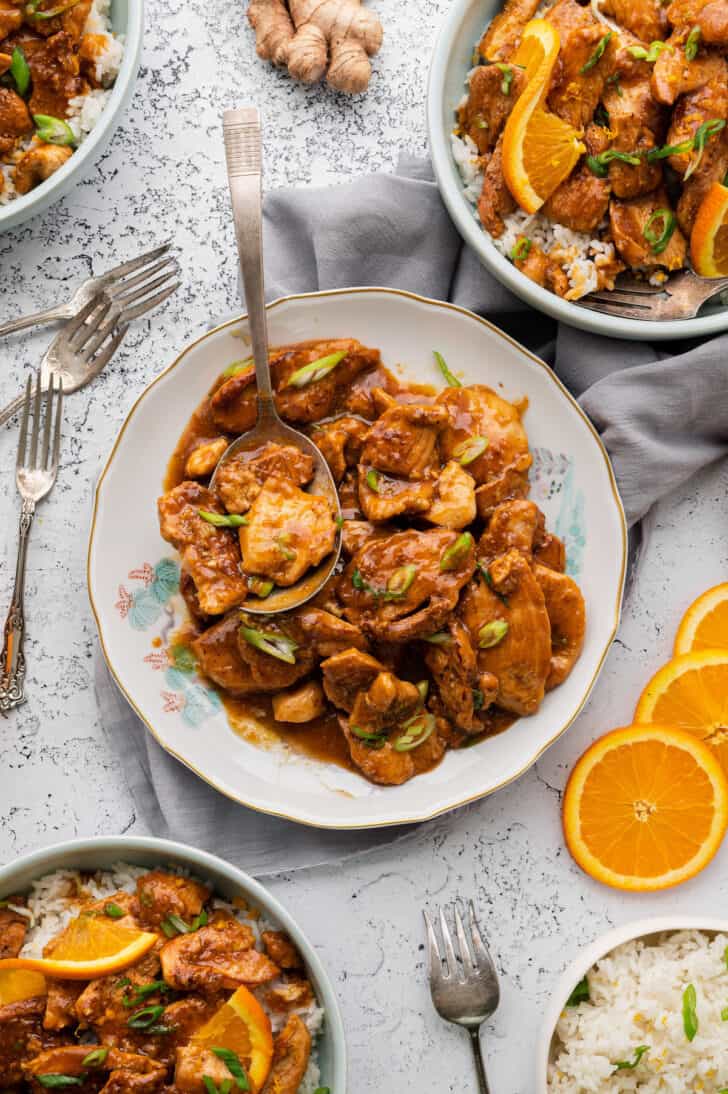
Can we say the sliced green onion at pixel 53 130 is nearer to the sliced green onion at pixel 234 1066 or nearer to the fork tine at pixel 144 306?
the fork tine at pixel 144 306

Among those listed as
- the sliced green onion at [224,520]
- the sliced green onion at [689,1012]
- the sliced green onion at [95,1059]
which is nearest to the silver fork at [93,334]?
the sliced green onion at [224,520]

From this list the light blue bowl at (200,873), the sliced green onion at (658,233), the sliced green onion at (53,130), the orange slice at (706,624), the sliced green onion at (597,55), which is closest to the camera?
the light blue bowl at (200,873)

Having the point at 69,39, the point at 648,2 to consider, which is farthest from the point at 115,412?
the point at 648,2

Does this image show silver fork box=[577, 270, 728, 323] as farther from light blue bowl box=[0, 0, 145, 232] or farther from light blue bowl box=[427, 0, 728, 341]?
light blue bowl box=[0, 0, 145, 232]

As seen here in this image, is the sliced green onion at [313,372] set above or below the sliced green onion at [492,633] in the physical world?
above

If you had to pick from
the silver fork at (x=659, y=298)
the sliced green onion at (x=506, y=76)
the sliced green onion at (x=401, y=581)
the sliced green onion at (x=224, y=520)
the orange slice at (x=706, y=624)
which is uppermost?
the sliced green onion at (x=506, y=76)

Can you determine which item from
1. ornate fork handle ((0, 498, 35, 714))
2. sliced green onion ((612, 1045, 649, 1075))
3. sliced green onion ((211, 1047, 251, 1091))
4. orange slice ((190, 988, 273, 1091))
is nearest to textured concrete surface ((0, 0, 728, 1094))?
ornate fork handle ((0, 498, 35, 714))
